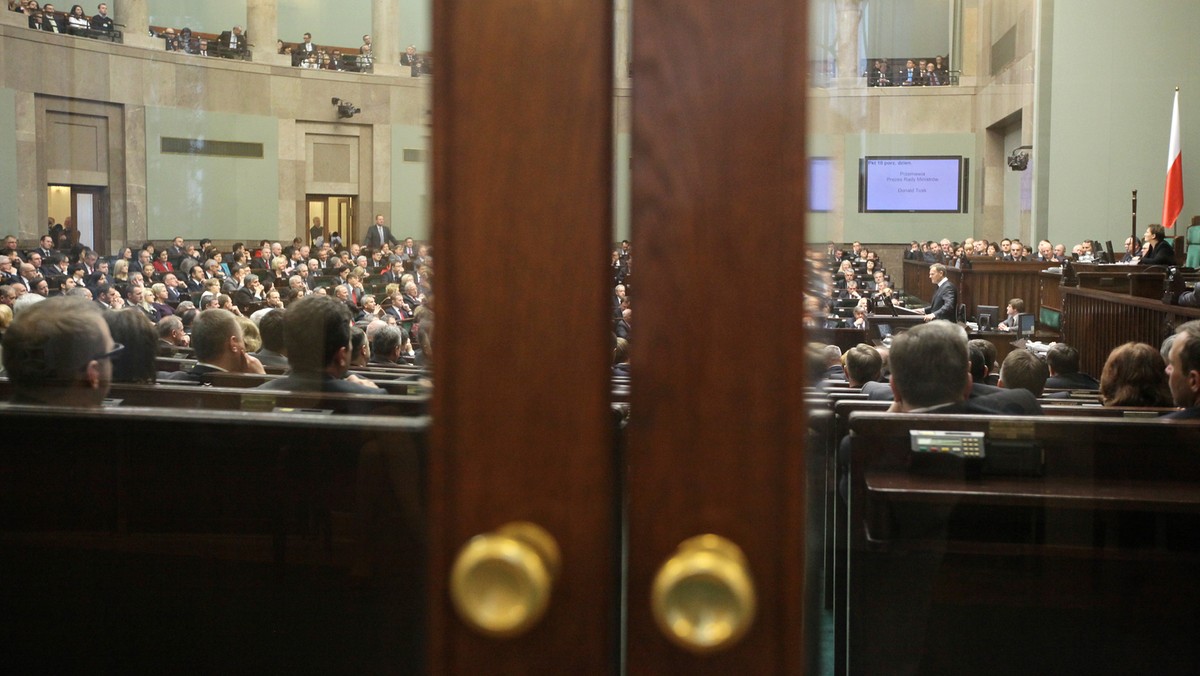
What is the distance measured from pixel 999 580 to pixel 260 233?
94cm

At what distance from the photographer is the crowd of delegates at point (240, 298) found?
2.03 feet

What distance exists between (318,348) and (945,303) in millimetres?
1653

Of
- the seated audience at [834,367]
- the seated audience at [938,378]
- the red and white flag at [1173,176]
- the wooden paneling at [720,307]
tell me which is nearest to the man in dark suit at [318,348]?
the wooden paneling at [720,307]

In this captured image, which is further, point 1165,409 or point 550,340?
point 1165,409

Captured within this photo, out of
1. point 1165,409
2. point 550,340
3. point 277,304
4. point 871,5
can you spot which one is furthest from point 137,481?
point 1165,409

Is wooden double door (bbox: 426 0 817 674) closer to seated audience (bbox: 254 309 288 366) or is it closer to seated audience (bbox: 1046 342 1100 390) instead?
seated audience (bbox: 254 309 288 366)

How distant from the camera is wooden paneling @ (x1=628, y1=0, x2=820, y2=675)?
0.45 meters

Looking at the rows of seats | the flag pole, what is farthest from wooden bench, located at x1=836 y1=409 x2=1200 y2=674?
the flag pole

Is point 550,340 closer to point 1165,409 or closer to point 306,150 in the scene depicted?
point 306,150

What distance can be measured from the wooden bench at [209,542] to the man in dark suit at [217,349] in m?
0.04

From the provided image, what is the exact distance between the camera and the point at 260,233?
67 cm

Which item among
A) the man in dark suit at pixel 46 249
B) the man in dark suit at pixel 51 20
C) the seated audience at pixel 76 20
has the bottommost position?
the man in dark suit at pixel 46 249

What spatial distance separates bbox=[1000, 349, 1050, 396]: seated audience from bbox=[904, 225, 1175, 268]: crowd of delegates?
23 centimetres

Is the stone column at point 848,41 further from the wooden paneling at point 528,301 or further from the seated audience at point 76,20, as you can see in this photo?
the seated audience at point 76,20
